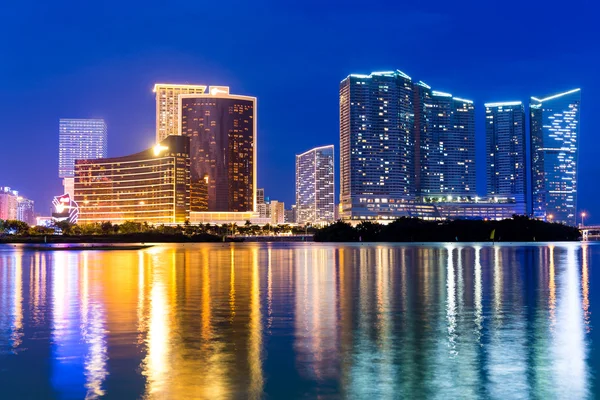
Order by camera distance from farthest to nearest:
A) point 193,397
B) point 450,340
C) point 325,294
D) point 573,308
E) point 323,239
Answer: point 323,239 → point 325,294 → point 573,308 → point 450,340 → point 193,397

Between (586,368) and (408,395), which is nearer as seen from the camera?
(408,395)

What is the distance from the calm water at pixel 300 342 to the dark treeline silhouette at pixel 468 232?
139751 mm

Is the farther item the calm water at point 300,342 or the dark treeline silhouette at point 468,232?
the dark treeline silhouette at point 468,232

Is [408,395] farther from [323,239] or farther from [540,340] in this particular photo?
[323,239]

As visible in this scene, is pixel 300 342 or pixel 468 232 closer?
pixel 300 342

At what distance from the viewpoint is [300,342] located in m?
14.7

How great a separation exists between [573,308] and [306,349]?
37.5 feet

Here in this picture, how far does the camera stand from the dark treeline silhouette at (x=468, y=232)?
538 feet

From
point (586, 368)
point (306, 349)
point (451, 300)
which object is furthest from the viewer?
point (451, 300)

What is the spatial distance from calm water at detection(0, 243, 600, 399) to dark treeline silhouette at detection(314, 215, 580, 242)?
458ft

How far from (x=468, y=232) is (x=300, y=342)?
522 ft

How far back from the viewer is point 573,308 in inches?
822

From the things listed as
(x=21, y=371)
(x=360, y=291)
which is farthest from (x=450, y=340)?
(x=360, y=291)

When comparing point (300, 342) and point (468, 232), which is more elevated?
point (468, 232)
